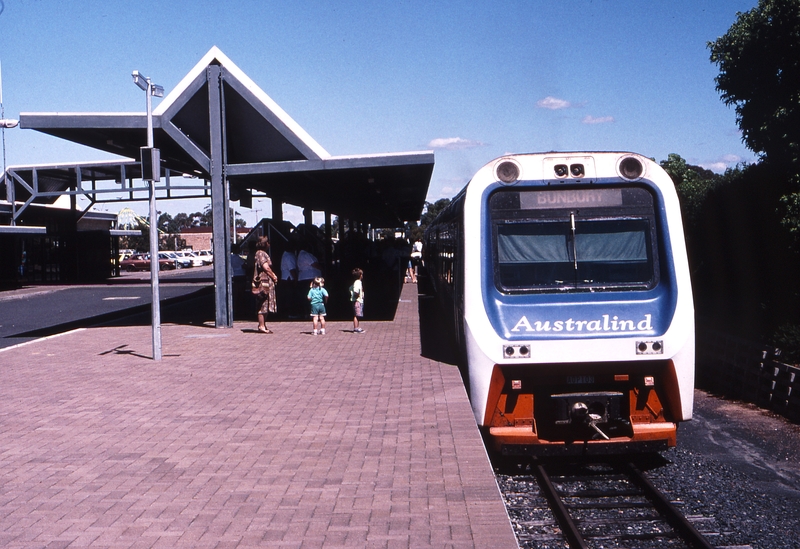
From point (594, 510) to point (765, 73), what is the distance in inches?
678

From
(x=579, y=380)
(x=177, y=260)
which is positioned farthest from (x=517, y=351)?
(x=177, y=260)

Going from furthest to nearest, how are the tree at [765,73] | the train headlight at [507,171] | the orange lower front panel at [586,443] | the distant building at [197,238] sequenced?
1. the distant building at [197,238]
2. the tree at [765,73]
3. the train headlight at [507,171]
4. the orange lower front panel at [586,443]

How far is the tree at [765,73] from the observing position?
61.5 feet

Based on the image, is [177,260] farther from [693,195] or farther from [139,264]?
[693,195]

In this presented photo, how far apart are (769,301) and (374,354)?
6603mm

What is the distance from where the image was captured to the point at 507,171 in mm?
7551

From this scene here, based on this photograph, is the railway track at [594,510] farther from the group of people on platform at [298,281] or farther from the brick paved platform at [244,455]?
the group of people on platform at [298,281]

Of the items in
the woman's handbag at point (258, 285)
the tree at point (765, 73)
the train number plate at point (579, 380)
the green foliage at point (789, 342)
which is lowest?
the green foliage at point (789, 342)

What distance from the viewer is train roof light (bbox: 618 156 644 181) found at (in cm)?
744

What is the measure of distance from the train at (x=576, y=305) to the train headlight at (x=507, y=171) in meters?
0.01

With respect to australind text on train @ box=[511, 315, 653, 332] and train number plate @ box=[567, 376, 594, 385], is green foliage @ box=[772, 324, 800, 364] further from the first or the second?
train number plate @ box=[567, 376, 594, 385]

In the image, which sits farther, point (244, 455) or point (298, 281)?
point (298, 281)

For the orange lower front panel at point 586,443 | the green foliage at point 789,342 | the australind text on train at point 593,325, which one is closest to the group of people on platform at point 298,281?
the australind text on train at point 593,325

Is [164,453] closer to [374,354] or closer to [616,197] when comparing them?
[616,197]
